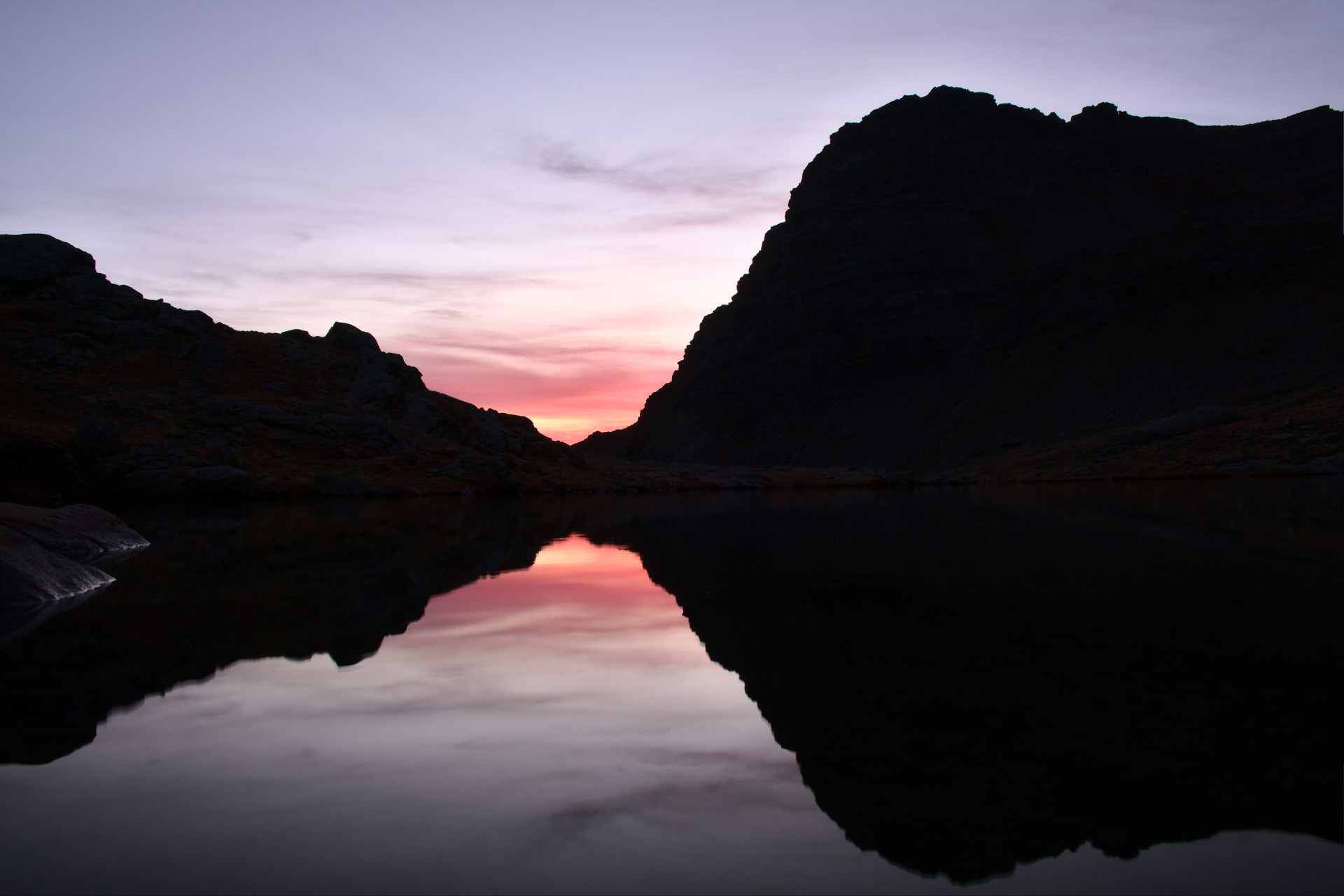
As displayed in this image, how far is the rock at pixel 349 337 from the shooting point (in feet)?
262

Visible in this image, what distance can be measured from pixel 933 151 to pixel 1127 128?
42749mm

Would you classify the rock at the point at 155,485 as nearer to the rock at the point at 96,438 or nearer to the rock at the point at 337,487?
the rock at the point at 96,438

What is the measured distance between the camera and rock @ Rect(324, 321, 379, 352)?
7981 centimetres

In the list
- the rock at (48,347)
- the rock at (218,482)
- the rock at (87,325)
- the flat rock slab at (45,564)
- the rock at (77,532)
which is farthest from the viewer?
the rock at (87,325)

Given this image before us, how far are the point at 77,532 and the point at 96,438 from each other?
31.1 meters

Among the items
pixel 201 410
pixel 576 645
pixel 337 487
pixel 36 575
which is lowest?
pixel 576 645

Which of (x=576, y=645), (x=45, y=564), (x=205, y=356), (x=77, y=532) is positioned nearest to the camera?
(x=576, y=645)

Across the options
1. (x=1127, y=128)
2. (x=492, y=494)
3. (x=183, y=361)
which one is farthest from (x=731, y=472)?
(x=1127, y=128)

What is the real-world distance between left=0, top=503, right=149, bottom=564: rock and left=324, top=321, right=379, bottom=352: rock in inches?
2367

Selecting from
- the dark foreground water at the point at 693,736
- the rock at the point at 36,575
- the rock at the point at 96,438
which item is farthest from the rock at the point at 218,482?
the dark foreground water at the point at 693,736

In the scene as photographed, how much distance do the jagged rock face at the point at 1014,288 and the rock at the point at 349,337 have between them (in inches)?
3214

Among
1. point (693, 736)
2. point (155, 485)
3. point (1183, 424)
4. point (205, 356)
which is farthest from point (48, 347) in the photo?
point (1183, 424)

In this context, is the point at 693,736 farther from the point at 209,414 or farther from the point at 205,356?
the point at 205,356

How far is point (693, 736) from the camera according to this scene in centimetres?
661
